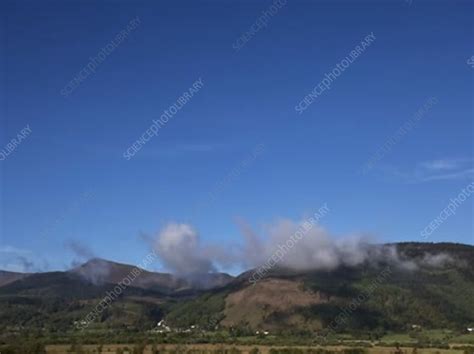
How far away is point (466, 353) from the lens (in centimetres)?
19400

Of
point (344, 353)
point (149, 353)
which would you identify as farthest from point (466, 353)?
point (149, 353)

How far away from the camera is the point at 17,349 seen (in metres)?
168

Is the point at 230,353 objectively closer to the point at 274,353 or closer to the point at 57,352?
the point at 274,353

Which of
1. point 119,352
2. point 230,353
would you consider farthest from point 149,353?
point 230,353

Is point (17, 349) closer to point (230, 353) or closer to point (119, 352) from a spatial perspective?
point (119, 352)

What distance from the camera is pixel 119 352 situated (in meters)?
191

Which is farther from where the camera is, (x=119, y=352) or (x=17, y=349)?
(x=119, y=352)

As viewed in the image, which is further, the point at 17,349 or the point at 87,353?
the point at 87,353

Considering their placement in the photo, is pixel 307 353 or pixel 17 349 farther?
pixel 307 353

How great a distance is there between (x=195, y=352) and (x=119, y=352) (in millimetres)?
23429

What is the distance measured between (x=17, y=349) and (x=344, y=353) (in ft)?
321

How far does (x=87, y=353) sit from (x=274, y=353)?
57.6m

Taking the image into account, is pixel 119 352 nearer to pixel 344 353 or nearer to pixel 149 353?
pixel 149 353

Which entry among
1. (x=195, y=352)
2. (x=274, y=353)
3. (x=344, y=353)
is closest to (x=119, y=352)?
(x=195, y=352)
